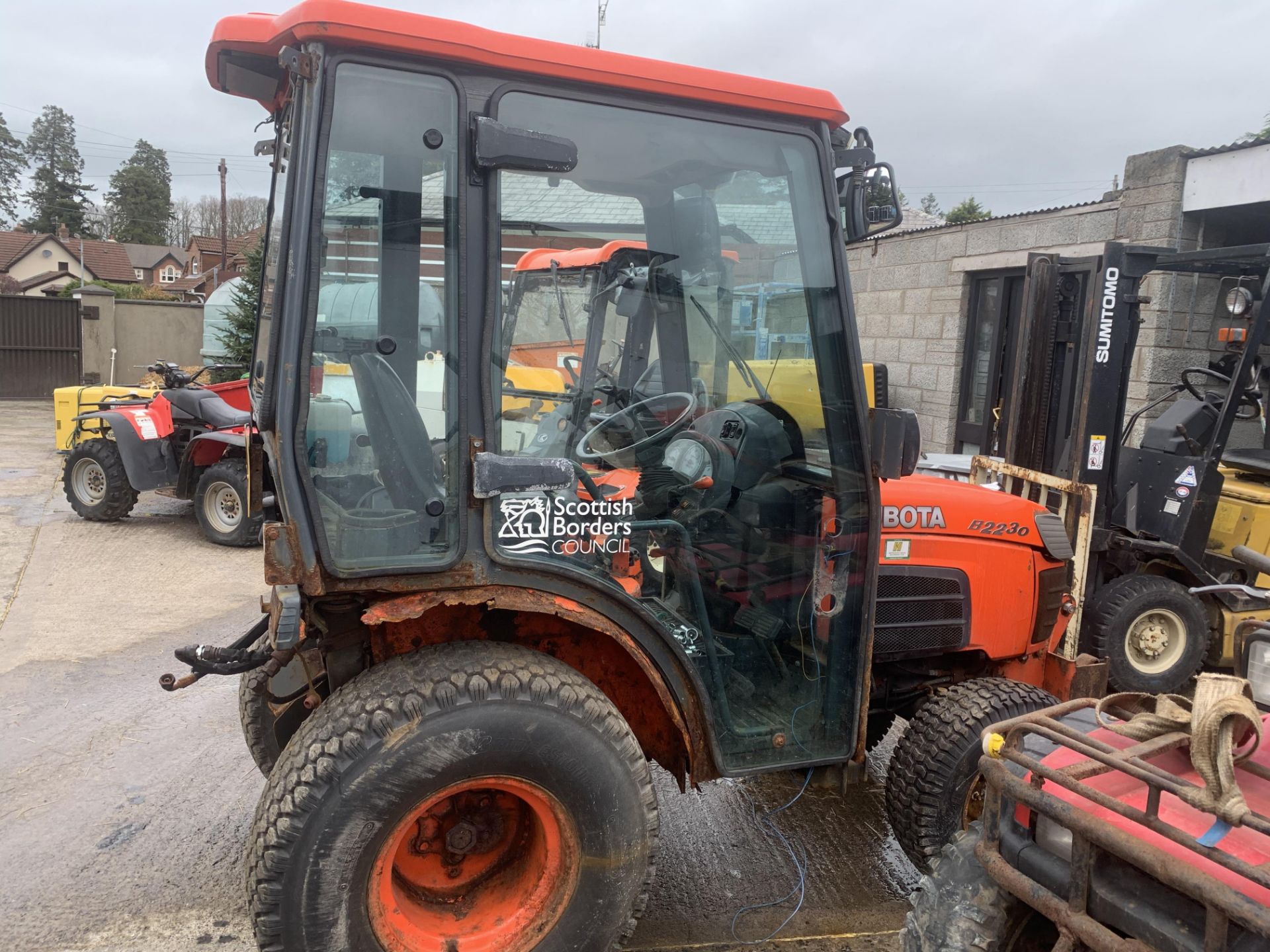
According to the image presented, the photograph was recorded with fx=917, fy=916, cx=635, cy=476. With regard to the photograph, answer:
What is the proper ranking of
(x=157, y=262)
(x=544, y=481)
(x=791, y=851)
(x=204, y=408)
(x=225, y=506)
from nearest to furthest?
(x=544, y=481), (x=791, y=851), (x=225, y=506), (x=204, y=408), (x=157, y=262)

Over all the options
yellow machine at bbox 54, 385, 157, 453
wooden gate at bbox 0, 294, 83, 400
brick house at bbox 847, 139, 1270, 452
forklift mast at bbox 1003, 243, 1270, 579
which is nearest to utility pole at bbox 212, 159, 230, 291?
wooden gate at bbox 0, 294, 83, 400

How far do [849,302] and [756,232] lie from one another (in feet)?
1.21

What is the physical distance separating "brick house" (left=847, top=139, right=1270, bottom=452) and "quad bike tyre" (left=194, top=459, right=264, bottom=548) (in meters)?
5.85

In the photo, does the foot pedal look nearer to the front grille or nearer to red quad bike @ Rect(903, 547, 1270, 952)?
the front grille

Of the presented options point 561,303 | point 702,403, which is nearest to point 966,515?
point 702,403

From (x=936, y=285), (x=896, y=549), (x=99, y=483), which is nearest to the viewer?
(x=896, y=549)

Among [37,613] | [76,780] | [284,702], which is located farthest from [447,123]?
[37,613]

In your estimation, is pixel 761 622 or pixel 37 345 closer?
pixel 761 622

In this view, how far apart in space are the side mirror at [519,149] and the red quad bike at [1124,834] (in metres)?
1.80

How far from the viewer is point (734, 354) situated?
115 inches

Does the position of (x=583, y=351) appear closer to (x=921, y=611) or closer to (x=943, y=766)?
(x=921, y=611)

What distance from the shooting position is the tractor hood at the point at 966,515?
3314 millimetres

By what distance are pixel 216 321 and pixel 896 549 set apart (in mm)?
19371

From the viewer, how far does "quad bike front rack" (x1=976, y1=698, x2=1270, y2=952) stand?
1.60 metres
